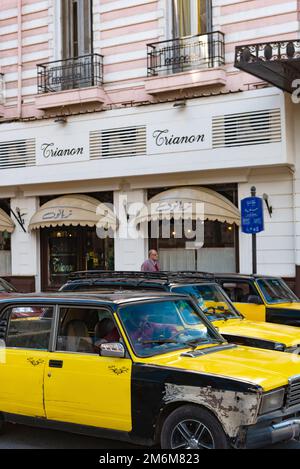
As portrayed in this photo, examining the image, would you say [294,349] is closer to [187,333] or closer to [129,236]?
[187,333]

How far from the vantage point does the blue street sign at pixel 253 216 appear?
1336 centimetres

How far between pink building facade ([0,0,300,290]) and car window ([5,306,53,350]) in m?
8.04

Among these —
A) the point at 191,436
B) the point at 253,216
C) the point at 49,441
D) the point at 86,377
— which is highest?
→ the point at 253,216

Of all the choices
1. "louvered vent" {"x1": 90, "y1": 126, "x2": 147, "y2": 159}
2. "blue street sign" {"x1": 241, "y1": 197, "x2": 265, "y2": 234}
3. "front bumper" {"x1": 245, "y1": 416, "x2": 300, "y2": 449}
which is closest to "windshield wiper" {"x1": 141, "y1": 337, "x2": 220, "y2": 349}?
"front bumper" {"x1": 245, "y1": 416, "x2": 300, "y2": 449}

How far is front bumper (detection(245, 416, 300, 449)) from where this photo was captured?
519 cm

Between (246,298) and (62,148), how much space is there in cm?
864

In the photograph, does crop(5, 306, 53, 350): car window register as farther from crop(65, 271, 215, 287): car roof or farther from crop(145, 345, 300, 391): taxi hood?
crop(65, 271, 215, 287): car roof

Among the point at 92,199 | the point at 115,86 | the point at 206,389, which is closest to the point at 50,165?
the point at 92,199

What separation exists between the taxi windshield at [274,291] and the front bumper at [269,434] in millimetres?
5178

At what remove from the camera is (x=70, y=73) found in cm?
1806

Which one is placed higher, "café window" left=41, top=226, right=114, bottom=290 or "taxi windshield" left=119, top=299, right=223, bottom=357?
"café window" left=41, top=226, right=114, bottom=290

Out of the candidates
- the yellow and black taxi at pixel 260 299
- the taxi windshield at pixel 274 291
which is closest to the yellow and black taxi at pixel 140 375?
the yellow and black taxi at pixel 260 299

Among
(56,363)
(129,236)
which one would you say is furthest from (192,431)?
(129,236)

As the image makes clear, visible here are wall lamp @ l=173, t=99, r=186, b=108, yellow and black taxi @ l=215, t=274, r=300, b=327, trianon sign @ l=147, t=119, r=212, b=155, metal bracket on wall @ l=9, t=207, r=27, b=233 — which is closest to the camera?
yellow and black taxi @ l=215, t=274, r=300, b=327
